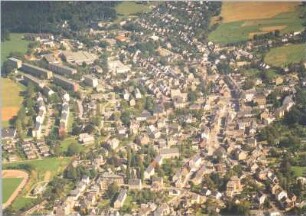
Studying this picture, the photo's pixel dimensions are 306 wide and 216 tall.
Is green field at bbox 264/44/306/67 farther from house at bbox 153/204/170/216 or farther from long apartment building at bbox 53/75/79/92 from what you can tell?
house at bbox 153/204/170/216

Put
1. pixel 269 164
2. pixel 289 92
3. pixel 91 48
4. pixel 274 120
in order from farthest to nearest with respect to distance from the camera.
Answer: pixel 91 48 < pixel 289 92 < pixel 274 120 < pixel 269 164

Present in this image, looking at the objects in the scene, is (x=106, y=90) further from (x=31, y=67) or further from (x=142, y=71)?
(x=31, y=67)

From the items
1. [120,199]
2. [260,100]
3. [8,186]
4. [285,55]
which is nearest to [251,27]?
[285,55]

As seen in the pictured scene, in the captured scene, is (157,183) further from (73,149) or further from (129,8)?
(129,8)

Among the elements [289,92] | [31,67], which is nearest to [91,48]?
[31,67]

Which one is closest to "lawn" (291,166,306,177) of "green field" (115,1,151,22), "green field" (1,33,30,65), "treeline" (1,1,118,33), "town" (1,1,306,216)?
"town" (1,1,306,216)

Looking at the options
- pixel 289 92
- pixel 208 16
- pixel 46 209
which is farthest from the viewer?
pixel 208 16
